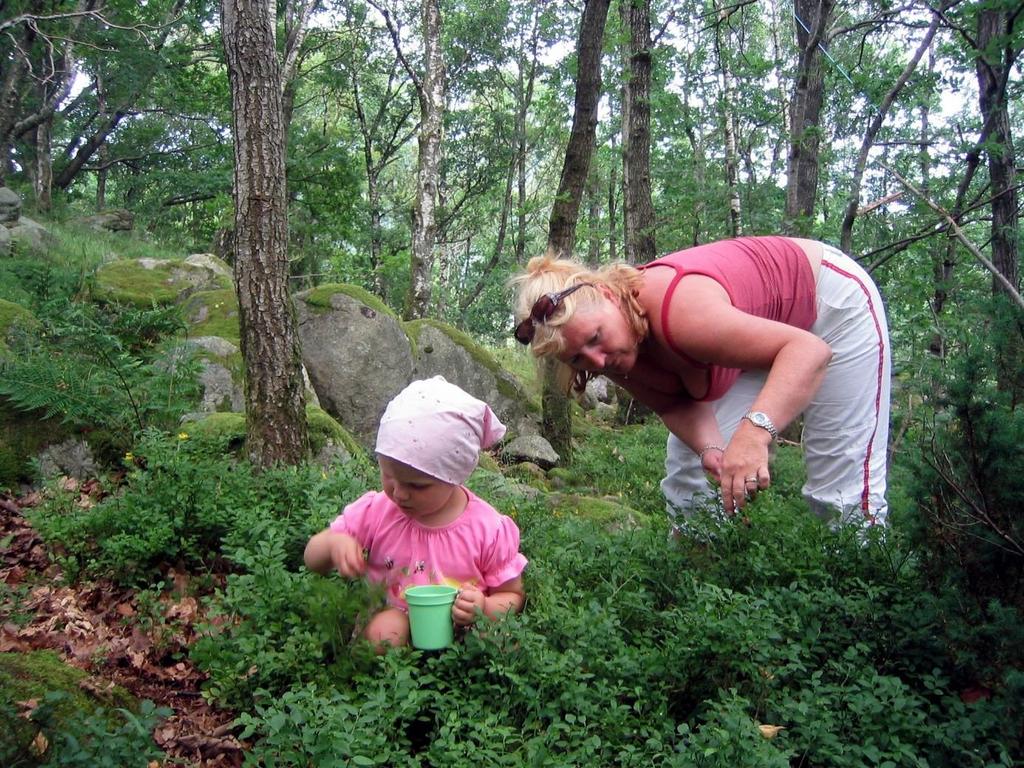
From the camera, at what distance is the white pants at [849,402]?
342cm

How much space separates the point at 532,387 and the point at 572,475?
381 cm

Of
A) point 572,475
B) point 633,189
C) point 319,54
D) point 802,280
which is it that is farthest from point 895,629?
point 319,54

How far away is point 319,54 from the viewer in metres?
26.6

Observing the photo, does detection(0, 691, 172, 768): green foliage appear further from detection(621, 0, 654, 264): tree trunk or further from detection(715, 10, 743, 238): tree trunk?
detection(715, 10, 743, 238): tree trunk

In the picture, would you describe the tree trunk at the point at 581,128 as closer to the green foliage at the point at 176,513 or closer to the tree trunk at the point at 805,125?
the tree trunk at the point at 805,125

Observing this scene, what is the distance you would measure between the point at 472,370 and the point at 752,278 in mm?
8100

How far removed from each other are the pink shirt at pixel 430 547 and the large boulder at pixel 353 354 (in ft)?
18.7

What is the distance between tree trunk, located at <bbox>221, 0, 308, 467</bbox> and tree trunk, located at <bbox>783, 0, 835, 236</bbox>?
597 cm

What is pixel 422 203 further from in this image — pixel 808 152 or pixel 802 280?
pixel 802 280

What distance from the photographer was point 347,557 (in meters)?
2.79

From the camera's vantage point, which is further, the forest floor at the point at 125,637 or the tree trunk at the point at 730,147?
the tree trunk at the point at 730,147

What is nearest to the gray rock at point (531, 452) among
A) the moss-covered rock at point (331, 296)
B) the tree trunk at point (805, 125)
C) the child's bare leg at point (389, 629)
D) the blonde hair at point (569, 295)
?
the moss-covered rock at point (331, 296)

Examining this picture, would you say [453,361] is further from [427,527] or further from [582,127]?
[427,527]

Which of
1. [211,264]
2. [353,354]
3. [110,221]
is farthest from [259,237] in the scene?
[110,221]
